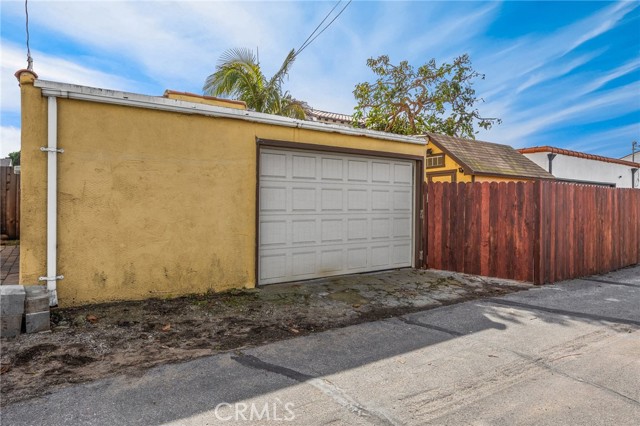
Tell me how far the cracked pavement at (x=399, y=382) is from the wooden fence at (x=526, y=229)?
2.64 metres

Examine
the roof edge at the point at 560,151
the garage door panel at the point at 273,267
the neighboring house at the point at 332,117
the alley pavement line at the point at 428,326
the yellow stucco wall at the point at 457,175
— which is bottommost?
the alley pavement line at the point at 428,326

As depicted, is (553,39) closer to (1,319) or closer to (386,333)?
(386,333)

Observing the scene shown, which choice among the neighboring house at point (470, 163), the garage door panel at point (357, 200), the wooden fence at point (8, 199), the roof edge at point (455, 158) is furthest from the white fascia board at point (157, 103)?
the wooden fence at point (8, 199)

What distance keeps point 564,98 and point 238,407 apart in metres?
17.7

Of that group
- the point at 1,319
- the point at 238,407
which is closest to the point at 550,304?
the point at 238,407

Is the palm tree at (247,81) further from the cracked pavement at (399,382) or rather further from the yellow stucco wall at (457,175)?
the cracked pavement at (399,382)

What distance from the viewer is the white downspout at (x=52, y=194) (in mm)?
4637

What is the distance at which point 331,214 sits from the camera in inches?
282

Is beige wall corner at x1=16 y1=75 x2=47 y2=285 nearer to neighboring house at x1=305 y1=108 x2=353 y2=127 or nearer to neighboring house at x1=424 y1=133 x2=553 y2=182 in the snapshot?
neighboring house at x1=424 y1=133 x2=553 y2=182

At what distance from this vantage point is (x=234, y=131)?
600 centimetres

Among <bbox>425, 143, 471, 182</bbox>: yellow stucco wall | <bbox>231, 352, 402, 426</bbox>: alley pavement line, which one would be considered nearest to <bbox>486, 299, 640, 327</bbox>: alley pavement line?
<bbox>231, 352, 402, 426</bbox>: alley pavement line

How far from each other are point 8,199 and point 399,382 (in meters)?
12.5

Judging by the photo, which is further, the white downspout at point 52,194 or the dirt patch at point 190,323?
the white downspout at point 52,194

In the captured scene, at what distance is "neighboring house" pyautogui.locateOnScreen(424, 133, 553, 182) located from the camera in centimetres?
1232
